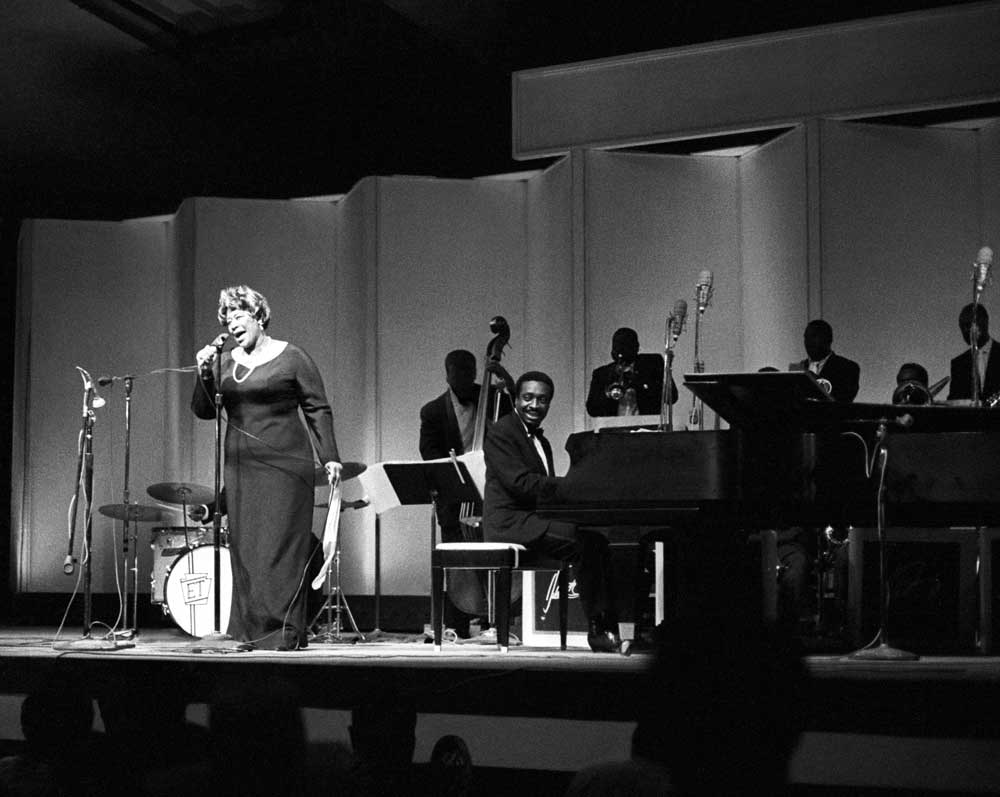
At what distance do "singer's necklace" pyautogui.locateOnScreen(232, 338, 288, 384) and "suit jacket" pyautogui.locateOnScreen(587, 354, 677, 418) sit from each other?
6.68 ft

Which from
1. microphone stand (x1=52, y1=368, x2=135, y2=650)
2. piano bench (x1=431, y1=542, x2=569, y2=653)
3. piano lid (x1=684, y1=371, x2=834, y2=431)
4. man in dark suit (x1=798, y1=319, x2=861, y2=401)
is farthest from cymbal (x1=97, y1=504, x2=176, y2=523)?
piano lid (x1=684, y1=371, x2=834, y2=431)

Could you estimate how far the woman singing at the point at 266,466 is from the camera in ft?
18.1

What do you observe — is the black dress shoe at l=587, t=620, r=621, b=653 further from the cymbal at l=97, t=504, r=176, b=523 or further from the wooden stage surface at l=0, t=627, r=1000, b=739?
the cymbal at l=97, t=504, r=176, b=523

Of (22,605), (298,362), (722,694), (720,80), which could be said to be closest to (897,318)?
(720,80)

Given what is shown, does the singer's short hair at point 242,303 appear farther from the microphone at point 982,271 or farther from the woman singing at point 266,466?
the microphone at point 982,271

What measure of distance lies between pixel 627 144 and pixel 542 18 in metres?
0.92

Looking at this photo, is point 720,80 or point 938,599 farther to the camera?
point 720,80

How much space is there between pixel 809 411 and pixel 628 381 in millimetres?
2767

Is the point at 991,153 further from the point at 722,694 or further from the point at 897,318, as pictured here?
the point at 722,694

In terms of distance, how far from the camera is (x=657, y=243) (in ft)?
27.7

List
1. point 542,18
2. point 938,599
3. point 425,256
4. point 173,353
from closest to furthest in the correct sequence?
point 938,599
point 542,18
point 425,256
point 173,353

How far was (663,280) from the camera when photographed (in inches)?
332

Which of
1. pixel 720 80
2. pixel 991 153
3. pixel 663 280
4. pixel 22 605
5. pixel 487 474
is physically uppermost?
pixel 720 80

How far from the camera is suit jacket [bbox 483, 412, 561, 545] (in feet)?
Answer: 19.1
